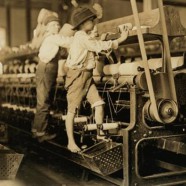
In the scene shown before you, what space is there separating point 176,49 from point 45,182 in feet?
6.82

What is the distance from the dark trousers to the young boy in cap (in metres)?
0.90

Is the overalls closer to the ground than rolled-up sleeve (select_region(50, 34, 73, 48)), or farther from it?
closer to the ground

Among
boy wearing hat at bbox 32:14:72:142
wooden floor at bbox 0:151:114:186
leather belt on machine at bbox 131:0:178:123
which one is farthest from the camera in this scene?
boy wearing hat at bbox 32:14:72:142

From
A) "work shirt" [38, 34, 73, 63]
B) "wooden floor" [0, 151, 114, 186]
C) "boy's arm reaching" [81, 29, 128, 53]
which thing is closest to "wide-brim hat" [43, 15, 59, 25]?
"work shirt" [38, 34, 73, 63]

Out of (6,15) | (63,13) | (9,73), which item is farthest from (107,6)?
(9,73)

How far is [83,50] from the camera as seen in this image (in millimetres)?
3615

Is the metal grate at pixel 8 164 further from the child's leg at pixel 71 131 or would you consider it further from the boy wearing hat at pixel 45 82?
the boy wearing hat at pixel 45 82

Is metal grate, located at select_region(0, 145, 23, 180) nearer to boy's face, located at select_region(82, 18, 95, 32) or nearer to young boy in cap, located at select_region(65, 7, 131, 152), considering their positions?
young boy in cap, located at select_region(65, 7, 131, 152)

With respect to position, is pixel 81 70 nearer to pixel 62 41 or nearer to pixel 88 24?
pixel 88 24

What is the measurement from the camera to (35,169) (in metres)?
4.44

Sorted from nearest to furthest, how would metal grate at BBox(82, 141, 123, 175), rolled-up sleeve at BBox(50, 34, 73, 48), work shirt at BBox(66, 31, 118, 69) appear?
metal grate at BBox(82, 141, 123, 175), work shirt at BBox(66, 31, 118, 69), rolled-up sleeve at BBox(50, 34, 73, 48)

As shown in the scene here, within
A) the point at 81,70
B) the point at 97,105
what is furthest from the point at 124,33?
the point at 97,105

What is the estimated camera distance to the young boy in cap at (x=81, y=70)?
357 cm

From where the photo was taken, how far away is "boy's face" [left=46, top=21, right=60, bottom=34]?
4.75 metres
